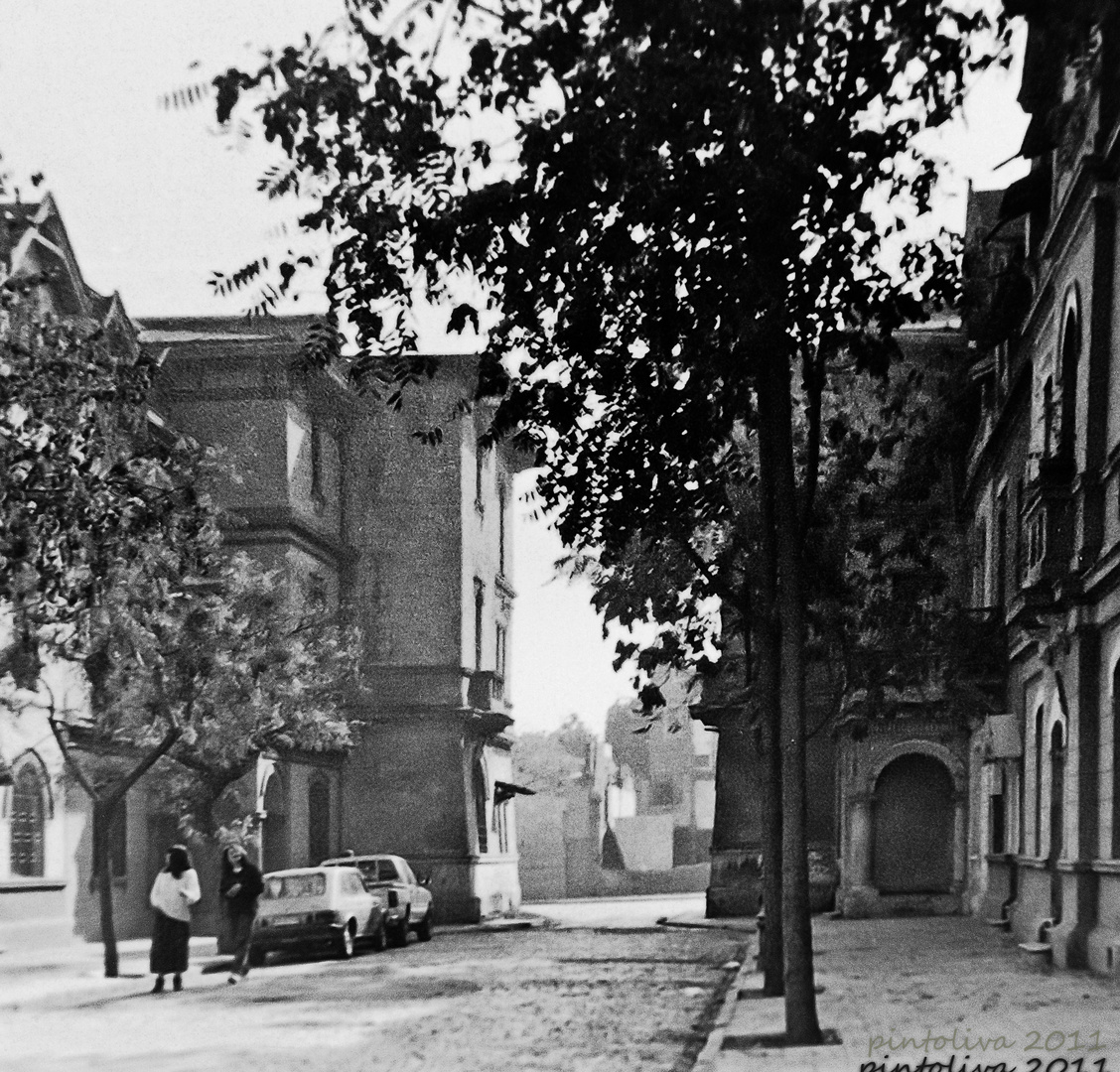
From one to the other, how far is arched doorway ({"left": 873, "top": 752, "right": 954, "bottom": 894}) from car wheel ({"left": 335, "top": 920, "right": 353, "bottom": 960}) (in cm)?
1259

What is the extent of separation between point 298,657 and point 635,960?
703 centimetres

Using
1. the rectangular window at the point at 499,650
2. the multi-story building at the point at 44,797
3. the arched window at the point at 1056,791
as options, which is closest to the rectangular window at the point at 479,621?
the rectangular window at the point at 499,650

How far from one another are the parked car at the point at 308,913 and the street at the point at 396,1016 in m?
0.34

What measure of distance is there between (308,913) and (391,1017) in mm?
9834

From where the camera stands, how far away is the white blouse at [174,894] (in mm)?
22422

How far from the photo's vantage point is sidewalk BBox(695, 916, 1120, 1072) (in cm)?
1250

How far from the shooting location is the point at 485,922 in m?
44.9

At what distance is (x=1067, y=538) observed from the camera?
2017 centimetres

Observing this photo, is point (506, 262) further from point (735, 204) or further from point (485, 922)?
point (485, 922)

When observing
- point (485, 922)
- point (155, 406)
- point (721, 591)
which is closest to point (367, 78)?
point (721, 591)

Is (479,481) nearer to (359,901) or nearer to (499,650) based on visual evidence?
(499,650)

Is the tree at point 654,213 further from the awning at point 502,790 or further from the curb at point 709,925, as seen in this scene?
the awning at point 502,790

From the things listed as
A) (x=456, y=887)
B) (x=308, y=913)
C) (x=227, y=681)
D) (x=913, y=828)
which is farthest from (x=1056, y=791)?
(x=456, y=887)

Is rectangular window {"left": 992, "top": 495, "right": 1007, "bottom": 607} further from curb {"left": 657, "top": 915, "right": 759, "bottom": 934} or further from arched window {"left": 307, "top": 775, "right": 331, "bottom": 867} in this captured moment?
arched window {"left": 307, "top": 775, "right": 331, "bottom": 867}
